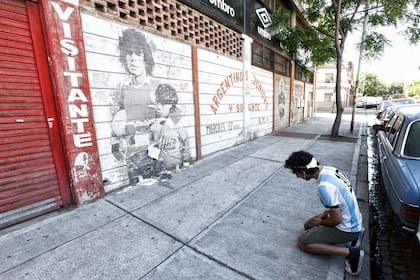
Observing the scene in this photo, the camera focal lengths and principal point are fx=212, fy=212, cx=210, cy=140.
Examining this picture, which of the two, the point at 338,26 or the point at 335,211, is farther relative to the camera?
the point at 338,26

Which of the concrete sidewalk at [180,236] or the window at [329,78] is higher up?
the window at [329,78]

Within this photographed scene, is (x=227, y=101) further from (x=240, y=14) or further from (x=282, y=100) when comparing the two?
(x=282, y=100)

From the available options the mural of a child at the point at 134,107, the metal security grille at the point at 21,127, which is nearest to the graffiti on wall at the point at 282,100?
the mural of a child at the point at 134,107

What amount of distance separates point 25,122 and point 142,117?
1.85 m

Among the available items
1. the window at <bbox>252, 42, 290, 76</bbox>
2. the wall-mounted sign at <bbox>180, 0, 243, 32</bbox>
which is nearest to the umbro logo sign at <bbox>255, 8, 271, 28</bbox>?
the window at <bbox>252, 42, 290, 76</bbox>

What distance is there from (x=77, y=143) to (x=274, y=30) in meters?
9.36

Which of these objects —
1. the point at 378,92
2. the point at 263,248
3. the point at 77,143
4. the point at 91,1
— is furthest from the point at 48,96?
the point at 378,92

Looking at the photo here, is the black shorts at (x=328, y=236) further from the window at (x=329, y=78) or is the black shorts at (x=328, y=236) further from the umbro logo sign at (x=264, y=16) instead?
the window at (x=329, y=78)

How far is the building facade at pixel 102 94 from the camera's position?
9.59 ft

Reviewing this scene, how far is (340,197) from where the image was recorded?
6.64 feet

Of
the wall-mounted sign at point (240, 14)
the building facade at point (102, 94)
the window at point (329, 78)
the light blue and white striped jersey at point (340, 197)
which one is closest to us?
the light blue and white striped jersey at point (340, 197)

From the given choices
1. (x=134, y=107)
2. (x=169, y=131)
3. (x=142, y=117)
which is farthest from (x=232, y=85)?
(x=134, y=107)

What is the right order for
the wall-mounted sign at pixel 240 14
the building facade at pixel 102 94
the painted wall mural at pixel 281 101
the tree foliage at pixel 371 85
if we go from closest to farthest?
the building facade at pixel 102 94, the wall-mounted sign at pixel 240 14, the painted wall mural at pixel 281 101, the tree foliage at pixel 371 85

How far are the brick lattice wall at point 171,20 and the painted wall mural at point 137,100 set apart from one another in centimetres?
19
